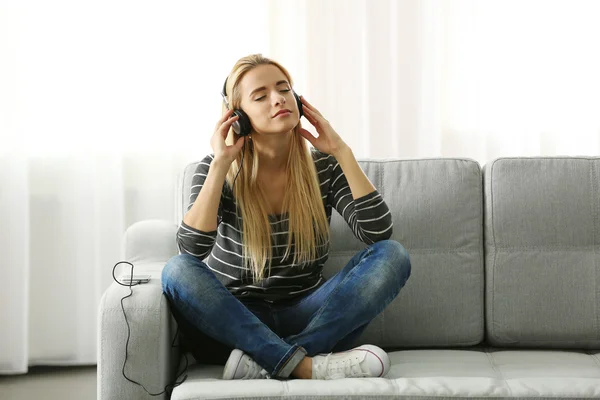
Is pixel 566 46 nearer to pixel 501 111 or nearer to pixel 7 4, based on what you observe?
pixel 501 111

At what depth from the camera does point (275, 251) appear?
214cm

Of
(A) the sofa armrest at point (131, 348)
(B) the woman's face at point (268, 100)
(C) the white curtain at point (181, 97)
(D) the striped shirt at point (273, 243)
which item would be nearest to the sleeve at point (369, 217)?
(D) the striped shirt at point (273, 243)

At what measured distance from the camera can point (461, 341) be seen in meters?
2.28

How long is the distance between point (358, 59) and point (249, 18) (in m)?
0.43

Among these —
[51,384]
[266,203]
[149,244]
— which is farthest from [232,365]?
[51,384]

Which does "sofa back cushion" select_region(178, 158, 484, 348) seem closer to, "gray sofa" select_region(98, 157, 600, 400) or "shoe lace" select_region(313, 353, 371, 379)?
"gray sofa" select_region(98, 157, 600, 400)

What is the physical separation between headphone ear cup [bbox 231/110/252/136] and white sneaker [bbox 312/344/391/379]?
2.00ft

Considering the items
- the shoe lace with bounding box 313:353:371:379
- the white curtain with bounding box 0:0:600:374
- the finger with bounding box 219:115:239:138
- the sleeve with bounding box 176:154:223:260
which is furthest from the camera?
the white curtain with bounding box 0:0:600:374

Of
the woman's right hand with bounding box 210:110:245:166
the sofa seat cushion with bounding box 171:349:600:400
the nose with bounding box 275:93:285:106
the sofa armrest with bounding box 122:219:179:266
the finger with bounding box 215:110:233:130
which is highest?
the nose with bounding box 275:93:285:106

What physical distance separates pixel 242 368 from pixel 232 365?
0.02 metres

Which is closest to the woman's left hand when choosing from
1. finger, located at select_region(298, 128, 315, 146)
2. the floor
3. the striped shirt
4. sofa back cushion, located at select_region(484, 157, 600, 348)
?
finger, located at select_region(298, 128, 315, 146)

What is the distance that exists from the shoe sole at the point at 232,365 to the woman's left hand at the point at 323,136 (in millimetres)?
603

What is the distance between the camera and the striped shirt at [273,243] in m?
2.12

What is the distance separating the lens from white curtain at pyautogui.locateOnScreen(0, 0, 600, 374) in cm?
306
